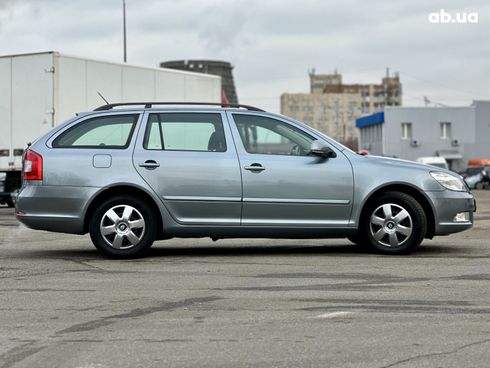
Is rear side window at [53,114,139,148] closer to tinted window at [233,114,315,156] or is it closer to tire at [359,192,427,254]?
tinted window at [233,114,315,156]

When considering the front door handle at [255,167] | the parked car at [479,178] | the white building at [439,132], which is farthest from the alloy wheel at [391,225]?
the white building at [439,132]

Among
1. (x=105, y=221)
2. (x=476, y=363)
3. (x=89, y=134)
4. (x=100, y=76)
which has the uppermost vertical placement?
(x=100, y=76)

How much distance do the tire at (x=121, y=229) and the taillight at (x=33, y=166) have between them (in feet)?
2.44

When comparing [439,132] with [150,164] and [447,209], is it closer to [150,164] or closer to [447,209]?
[447,209]

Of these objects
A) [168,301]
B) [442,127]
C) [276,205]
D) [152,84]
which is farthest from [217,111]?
[442,127]

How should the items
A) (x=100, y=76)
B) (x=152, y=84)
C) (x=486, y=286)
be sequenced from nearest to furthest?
1. (x=486, y=286)
2. (x=100, y=76)
3. (x=152, y=84)

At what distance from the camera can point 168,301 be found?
Result: 7.19 meters

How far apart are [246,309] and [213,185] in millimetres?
3259

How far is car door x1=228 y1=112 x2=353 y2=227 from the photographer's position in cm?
996

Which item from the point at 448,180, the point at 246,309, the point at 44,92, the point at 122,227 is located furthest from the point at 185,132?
the point at 44,92

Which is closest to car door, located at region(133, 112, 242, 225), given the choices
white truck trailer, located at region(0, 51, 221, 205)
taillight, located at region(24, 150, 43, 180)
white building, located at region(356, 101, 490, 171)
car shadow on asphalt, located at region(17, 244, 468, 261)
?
car shadow on asphalt, located at region(17, 244, 468, 261)

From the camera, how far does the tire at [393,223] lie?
397 inches

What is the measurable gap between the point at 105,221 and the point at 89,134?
99 centimetres

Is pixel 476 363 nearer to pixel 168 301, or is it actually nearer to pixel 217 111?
pixel 168 301
